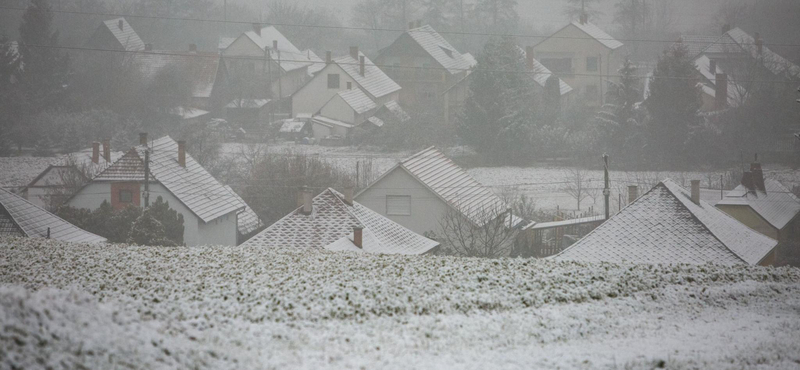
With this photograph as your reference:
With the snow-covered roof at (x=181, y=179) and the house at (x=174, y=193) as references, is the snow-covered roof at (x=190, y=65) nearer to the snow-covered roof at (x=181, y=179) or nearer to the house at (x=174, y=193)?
the snow-covered roof at (x=181, y=179)

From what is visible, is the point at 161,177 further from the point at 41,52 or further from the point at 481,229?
the point at 41,52

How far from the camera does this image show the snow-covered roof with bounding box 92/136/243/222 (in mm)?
28156

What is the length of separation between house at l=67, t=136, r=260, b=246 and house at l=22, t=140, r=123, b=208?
194 cm

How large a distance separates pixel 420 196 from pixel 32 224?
1360cm

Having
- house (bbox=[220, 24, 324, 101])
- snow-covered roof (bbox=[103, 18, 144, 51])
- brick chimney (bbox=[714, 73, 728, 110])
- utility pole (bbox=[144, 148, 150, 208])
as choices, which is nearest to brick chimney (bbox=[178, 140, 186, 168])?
utility pole (bbox=[144, 148, 150, 208])

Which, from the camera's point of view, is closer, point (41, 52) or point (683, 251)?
point (683, 251)

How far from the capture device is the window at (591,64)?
6153 centimetres

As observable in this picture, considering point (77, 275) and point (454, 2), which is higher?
point (454, 2)

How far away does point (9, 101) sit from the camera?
169 ft

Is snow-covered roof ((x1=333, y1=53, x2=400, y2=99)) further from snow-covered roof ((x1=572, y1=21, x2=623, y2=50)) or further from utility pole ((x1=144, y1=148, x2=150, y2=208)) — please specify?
utility pole ((x1=144, y1=148, x2=150, y2=208))

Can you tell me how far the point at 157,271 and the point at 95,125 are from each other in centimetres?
3924

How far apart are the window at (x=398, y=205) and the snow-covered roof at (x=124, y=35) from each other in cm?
4264

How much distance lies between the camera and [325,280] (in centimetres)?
1138

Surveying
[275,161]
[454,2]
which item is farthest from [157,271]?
[454,2]
